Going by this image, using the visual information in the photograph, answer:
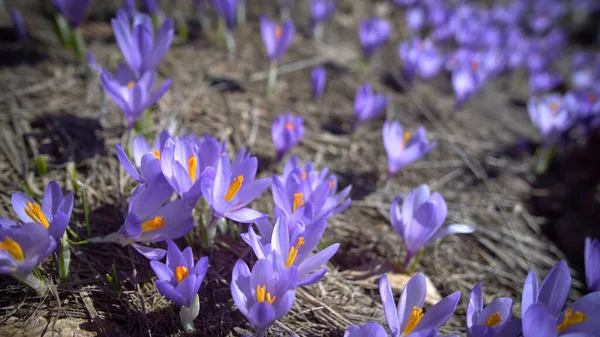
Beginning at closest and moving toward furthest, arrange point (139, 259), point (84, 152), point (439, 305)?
point (439, 305)
point (139, 259)
point (84, 152)

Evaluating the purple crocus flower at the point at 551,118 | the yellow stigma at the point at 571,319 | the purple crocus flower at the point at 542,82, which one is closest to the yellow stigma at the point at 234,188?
the yellow stigma at the point at 571,319

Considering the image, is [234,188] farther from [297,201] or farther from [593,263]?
[593,263]

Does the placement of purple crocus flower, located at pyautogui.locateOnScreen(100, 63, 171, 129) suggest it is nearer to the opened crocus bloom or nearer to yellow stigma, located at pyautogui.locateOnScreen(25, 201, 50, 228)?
yellow stigma, located at pyautogui.locateOnScreen(25, 201, 50, 228)

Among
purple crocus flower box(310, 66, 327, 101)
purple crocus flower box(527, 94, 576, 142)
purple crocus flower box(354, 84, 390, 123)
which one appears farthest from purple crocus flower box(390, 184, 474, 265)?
purple crocus flower box(527, 94, 576, 142)

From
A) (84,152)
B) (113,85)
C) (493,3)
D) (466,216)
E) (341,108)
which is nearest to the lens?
(113,85)

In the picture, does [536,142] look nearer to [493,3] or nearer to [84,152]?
[84,152]

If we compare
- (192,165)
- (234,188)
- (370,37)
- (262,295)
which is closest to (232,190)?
(234,188)

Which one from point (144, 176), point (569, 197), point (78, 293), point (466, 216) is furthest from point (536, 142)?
point (78, 293)
